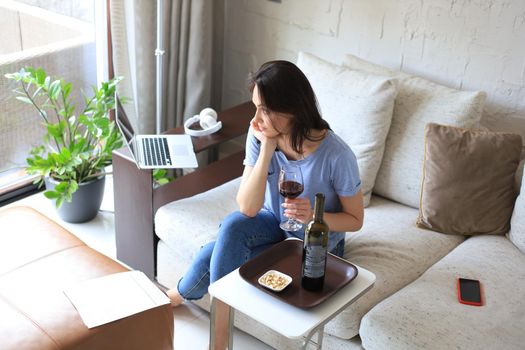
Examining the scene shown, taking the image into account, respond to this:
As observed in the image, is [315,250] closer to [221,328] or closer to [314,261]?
[314,261]

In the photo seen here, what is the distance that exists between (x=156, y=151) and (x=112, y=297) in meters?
0.71

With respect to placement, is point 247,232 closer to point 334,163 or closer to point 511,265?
point 334,163

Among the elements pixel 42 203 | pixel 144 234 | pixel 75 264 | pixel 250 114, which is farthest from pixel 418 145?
pixel 42 203

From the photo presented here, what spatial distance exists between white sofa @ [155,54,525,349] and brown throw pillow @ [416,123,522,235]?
58 mm

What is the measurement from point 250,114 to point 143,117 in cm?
68

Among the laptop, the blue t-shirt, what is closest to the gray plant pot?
the laptop

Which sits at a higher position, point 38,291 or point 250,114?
point 250,114

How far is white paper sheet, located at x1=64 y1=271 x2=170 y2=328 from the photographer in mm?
2152

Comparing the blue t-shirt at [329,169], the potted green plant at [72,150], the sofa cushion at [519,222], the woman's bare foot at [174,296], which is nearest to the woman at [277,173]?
the blue t-shirt at [329,169]

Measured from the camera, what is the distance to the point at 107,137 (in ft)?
10.5

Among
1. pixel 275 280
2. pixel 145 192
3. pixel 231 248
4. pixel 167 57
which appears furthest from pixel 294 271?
pixel 167 57

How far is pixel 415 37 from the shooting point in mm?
3025

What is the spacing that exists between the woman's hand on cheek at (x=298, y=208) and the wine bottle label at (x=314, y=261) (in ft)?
0.64

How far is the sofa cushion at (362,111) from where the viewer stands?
2754mm
